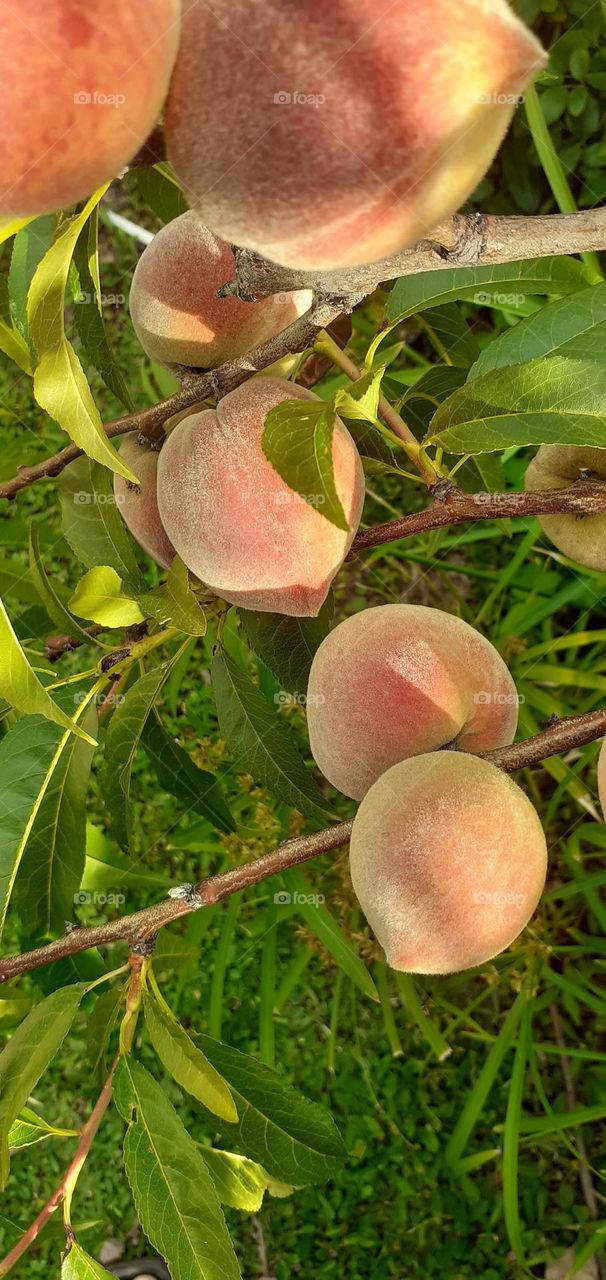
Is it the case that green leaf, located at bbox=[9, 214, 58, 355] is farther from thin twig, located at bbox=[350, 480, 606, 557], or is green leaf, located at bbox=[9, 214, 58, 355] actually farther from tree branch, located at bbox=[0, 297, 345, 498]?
thin twig, located at bbox=[350, 480, 606, 557]

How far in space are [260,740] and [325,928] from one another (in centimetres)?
49

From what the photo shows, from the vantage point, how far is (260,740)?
1.01m

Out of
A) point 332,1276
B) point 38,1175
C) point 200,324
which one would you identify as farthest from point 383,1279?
point 200,324

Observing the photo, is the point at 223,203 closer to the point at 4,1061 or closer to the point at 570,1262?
the point at 4,1061

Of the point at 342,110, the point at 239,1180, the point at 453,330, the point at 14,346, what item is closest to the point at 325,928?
the point at 239,1180

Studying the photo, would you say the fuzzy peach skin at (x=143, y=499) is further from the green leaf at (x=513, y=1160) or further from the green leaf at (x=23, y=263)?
the green leaf at (x=513, y=1160)

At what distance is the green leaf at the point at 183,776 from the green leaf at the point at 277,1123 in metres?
0.30

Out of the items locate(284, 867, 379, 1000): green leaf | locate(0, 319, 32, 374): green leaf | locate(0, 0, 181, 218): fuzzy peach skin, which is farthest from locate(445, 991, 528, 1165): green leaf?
locate(0, 0, 181, 218): fuzzy peach skin

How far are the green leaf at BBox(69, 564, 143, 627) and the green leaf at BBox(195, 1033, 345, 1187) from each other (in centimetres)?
38

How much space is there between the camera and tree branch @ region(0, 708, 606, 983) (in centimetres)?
76

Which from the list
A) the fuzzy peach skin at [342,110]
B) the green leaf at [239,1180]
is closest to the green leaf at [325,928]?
the green leaf at [239,1180]

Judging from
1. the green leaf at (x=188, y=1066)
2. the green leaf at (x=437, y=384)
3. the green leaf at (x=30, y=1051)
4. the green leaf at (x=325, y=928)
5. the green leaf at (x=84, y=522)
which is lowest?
the green leaf at (x=325, y=928)

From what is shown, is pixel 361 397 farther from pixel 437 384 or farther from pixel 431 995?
pixel 431 995

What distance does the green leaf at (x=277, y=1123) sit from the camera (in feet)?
2.98
